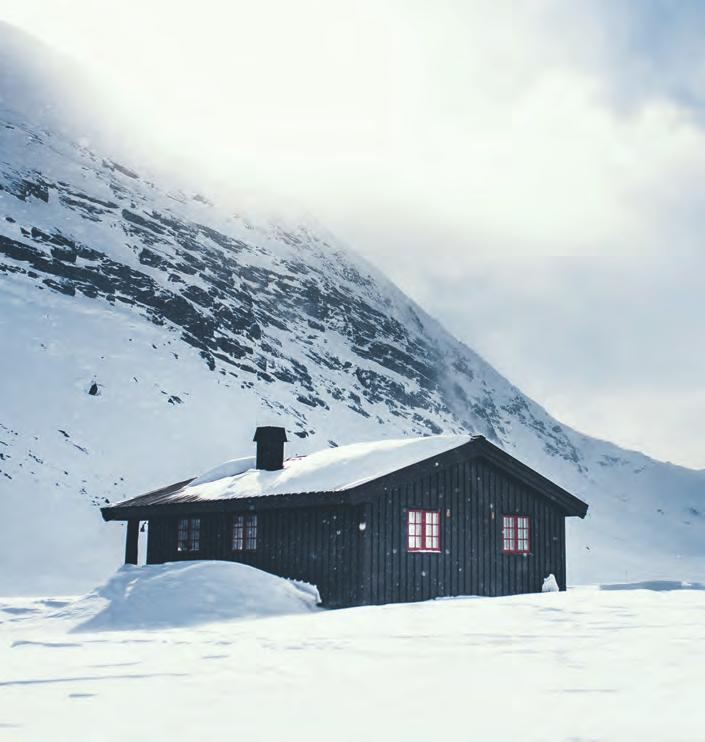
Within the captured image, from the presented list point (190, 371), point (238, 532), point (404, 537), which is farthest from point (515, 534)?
point (190, 371)

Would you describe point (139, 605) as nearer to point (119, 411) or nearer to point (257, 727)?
point (257, 727)

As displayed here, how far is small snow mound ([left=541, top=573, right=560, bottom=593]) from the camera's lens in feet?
69.7

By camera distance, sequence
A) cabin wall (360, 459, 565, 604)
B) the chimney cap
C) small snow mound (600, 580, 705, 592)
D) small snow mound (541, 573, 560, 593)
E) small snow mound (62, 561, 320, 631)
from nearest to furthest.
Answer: small snow mound (62, 561, 320, 631) < cabin wall (360, 459, 565, 604) < small snow mound (541, 573, 560, 593) < the chimney cap < small snow mound (600, 580, 705, 592)

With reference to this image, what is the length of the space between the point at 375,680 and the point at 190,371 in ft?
171

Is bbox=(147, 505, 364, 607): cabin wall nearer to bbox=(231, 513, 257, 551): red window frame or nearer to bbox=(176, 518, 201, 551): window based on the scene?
bbox=(231, 513, 257, 551): red window frame

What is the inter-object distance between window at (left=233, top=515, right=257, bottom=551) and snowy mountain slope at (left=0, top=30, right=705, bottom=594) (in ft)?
37.8

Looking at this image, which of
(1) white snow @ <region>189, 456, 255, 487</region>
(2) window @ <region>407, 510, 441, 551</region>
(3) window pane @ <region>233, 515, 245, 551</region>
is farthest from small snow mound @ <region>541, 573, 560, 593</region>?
(1) white snow @ <region>189, 456, 255, 487</region>

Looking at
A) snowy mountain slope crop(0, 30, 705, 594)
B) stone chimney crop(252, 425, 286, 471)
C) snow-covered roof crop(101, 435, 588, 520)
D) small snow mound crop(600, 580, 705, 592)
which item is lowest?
small snow mound crop(600, 580, 705, 592)

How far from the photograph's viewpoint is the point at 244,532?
21562 millimetres

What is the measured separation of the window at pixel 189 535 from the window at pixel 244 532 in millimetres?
1703

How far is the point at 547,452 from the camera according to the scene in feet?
355

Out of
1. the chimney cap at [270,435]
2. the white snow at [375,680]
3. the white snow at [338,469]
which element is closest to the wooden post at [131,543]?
the white snow at [338,469]

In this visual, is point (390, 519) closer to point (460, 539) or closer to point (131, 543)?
point (460, 539)

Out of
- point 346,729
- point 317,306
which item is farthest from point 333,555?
point 317,306
